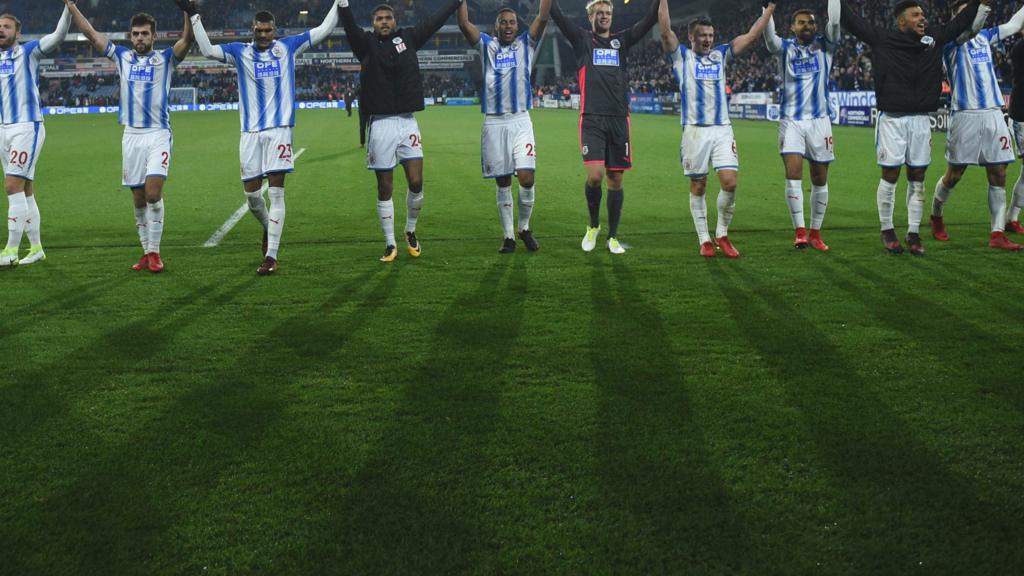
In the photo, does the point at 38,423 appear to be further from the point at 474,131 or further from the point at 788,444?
the point at 474,131

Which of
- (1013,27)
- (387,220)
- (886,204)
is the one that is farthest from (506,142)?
(1013,27)

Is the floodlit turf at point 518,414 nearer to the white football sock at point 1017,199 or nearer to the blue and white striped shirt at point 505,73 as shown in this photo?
the white football sock at point 1017,199

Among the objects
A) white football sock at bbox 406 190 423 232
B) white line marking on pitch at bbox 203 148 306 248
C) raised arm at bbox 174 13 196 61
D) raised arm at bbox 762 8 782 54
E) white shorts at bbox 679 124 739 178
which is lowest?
white line marking on pitch at bbox 203 148 306 248

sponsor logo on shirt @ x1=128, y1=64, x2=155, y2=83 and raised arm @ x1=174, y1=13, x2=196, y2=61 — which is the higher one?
raised arm @ x1=174, y1=13, x2=196, y2=61

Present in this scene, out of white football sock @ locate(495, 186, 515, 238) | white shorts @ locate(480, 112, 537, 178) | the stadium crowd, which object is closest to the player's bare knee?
white shorts @ locate(480, 112, 537, 178)

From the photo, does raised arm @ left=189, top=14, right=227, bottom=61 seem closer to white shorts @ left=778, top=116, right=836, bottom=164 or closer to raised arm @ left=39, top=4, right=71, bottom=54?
raised arm @ left=39, top=4, right=71, bottom=54

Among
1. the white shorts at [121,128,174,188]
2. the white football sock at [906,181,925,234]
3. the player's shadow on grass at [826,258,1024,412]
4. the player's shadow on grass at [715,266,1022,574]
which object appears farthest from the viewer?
the white football sock at [906,181,925,234]

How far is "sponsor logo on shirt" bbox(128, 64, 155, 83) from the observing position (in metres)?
7.63

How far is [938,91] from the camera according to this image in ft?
25.5

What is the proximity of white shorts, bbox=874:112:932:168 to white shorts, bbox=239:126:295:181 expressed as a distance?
534 cm

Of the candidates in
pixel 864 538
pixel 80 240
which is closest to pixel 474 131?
pixel 80 240

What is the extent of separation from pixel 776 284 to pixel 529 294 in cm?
189

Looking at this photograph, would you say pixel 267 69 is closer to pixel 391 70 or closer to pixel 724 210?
pixel 391 70

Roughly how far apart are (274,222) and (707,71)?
411 cm
